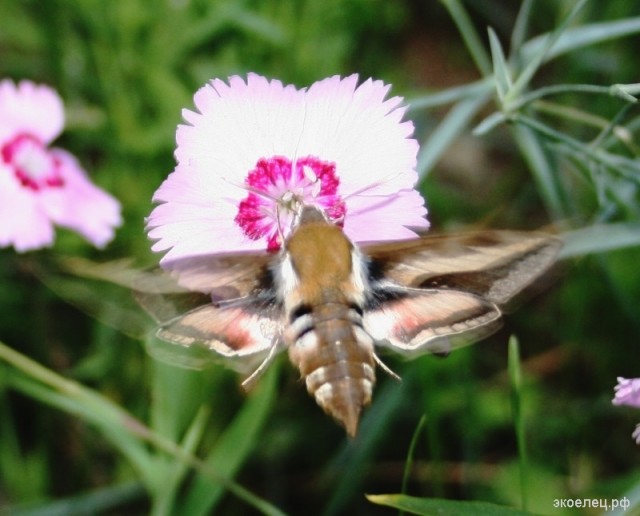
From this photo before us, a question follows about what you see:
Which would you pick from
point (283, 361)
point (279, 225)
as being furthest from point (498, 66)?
point (283, 361)

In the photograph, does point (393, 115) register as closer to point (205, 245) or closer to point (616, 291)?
point (205, 245)

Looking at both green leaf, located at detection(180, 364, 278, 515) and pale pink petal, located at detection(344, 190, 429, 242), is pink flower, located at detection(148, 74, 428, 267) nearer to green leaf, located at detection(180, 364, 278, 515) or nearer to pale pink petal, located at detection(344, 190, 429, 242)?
pale pink petal, located at detection(344, 190, 429, 242)

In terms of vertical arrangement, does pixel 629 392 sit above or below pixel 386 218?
below

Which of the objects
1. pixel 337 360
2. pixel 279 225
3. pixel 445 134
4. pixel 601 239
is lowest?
pixel 337 360

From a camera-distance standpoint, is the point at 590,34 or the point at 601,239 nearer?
A: the point at 601,239

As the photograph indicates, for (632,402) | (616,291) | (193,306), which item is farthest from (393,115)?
(616,291)

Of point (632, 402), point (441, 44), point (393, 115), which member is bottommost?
point (632, 402)

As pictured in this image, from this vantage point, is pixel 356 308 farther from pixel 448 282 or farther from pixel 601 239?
pixel 601 239

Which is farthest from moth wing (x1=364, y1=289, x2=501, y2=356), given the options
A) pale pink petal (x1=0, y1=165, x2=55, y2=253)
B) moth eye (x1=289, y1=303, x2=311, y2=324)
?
pale pink petal (x1=0, y1=165, x2=55, y2=253)
